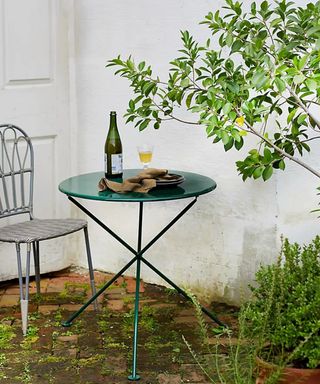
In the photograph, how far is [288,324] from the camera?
11.9 feet

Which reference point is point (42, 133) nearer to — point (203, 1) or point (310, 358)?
point (203, 1)

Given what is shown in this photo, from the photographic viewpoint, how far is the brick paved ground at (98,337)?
4227mm

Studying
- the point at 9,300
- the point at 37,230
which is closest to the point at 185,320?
the point at 37,230

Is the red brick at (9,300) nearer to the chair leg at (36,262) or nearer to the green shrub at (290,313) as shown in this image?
the chair leg at (36,262)

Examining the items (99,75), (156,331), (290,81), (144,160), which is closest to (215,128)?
(290,81)

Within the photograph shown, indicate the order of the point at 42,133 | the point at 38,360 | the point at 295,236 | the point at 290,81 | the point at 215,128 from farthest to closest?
the point at 42,133, the point at 295,236, the point at 38,360, the point at 215,128, the point at 290,81

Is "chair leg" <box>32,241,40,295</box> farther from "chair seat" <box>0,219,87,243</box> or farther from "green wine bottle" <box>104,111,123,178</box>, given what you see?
"green wine bottle" <box>104,111,123,178</box>

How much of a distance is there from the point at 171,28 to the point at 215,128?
57.4 inches

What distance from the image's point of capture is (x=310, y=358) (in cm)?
354

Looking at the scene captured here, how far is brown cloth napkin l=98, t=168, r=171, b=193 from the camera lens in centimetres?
429

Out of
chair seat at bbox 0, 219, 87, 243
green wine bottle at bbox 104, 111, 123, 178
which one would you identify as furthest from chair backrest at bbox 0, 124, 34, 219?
green wine bottle at bbox 104, 111, 123, 178

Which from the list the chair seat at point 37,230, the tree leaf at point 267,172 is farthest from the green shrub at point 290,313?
the chair seat at point 37,230

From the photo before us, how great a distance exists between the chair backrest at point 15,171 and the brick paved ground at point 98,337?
0.50 metres

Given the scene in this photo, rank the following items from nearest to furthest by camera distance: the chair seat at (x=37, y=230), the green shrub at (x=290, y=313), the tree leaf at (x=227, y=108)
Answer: the green shrub at (x=290, y=313) → the tree leaf at (x=227, y=108) → the chair seat at (x=37, y=230)
